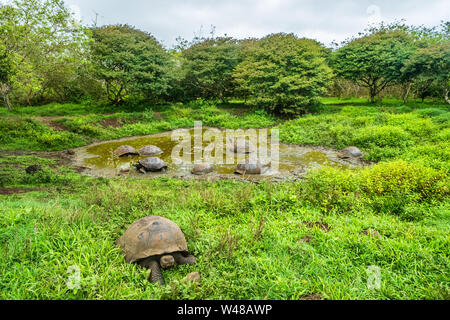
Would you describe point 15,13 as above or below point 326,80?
above

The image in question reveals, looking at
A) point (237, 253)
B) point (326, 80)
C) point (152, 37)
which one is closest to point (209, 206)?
point (237, 253)

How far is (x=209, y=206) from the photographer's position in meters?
4.60

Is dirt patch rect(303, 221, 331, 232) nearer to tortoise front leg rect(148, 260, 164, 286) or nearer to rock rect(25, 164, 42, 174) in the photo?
tortoise front leg rect(148, 260, 164, 286)

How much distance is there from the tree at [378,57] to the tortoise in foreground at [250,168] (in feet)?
46.1

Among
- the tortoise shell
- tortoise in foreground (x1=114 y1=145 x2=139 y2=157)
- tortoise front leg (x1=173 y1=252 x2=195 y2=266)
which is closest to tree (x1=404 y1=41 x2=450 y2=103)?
the tortoise shell

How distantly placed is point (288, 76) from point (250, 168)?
34.3 ft

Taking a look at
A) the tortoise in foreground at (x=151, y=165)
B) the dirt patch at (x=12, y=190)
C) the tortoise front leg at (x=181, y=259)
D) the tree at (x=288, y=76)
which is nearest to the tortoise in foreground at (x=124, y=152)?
the tortoise in foreground at (x=151, y=165)

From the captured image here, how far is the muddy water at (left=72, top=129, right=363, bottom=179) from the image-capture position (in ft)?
26.0

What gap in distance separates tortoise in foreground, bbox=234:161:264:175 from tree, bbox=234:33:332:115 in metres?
9.25

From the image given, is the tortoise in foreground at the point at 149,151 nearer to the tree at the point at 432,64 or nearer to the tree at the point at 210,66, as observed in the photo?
the tree at the point at 210,66

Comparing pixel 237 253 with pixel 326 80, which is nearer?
pixel 237 253

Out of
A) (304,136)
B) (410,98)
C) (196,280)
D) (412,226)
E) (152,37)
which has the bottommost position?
(196,280)

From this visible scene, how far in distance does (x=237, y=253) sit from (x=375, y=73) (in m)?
20.0
